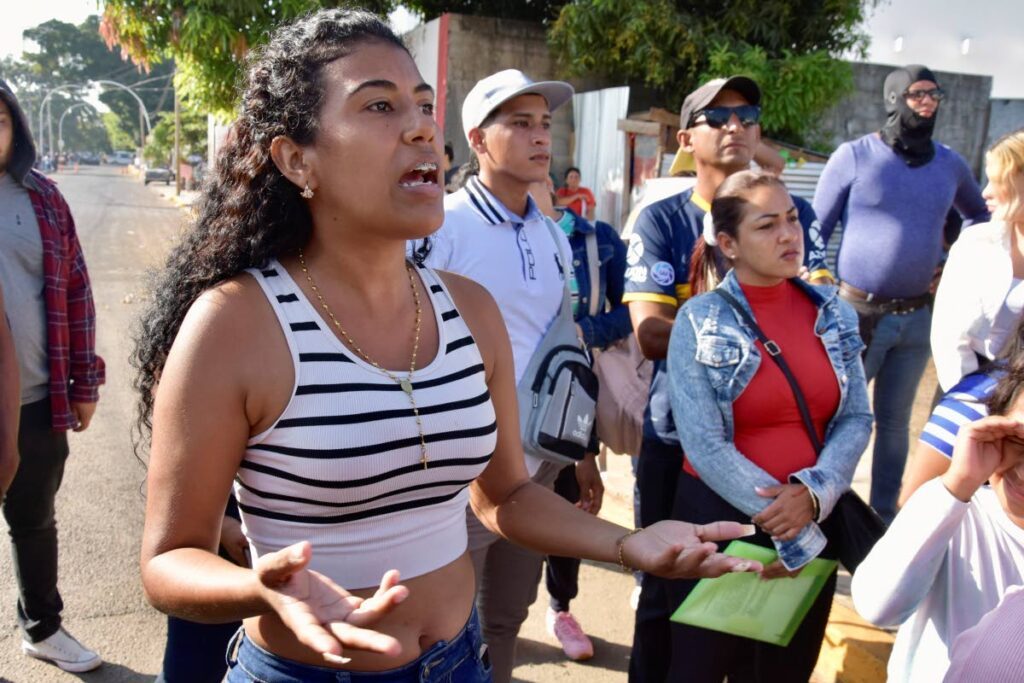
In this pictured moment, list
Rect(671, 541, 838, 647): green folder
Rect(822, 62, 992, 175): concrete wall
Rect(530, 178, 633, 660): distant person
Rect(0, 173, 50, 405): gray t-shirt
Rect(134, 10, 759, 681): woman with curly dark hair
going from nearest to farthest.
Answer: Rect(134, 10, 759, 681): woman with curly dark hair < Rect(671, 541, 838, 647): green folder < Rect(0, 173, 50, 405): gray t-shirt < Rect(530, 178, 633, 660): distant person < Rect(822, 62, 992, 175): concrete wall

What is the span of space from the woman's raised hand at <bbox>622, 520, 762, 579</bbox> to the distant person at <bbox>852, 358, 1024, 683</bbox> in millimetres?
506

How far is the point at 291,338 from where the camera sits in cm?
158

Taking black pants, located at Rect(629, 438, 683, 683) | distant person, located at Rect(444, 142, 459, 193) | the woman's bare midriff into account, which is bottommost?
black pants, located at Rect(629, 438, 683, 683)

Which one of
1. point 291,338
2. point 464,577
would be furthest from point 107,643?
point 291,338

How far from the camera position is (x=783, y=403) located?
271cm

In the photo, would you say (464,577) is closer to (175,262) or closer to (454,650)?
(454,650)

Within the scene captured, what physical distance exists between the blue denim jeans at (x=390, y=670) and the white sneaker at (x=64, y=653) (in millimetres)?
2102

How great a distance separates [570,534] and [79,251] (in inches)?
98.6

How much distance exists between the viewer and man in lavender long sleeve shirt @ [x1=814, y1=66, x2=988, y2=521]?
439 centimetres

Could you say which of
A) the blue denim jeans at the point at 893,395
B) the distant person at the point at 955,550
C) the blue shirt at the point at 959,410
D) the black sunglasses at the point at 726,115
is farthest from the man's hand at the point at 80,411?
the blue denim jeans at the point at 893,395

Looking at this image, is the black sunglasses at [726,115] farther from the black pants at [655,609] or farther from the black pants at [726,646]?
the black pants at [726,646]

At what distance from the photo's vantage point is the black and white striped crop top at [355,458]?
1545 millimetres

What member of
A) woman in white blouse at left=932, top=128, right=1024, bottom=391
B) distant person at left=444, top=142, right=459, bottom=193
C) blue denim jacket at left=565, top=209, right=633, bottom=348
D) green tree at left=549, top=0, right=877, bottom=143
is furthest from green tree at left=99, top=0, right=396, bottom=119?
woman in white blouse at left=932, top=128, right=1024, bottom=391

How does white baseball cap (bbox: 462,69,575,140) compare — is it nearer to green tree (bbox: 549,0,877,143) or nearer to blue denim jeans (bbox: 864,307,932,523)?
blue denim jeans (bbox: 864,307,932,523)
